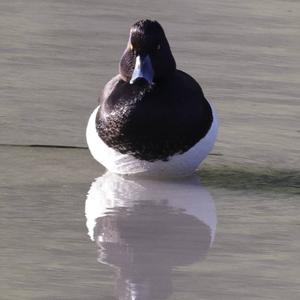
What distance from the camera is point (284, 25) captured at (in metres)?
11.6

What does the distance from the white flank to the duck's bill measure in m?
0.40

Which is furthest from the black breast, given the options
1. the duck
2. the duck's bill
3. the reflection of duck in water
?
the reflection of duck in water

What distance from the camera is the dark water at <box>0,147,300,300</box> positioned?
548 cm

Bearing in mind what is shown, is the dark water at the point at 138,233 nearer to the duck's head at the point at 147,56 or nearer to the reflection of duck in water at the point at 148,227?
the reflection of duck in water at the point at 148,227

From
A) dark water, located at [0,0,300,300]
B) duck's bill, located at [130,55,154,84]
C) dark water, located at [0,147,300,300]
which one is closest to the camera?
dark water, located at [0,147,300,300]

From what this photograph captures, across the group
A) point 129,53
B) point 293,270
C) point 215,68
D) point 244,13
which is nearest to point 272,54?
point 215,68

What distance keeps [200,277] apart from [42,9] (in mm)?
6354

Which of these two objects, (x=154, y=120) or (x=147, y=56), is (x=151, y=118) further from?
(x=147, y=56)

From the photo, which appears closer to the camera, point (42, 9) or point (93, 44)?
point (93, 44)

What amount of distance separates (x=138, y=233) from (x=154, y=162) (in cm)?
87

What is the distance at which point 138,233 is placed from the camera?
20.6ft

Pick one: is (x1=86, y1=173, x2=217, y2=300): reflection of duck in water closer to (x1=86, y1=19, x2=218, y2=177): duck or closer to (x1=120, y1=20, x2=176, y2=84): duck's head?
(x1=86, y1=19, x2=218, y2=177): duck

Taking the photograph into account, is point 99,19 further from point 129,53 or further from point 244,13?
point 129,53

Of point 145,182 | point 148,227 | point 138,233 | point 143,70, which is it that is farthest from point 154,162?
point 138,233
